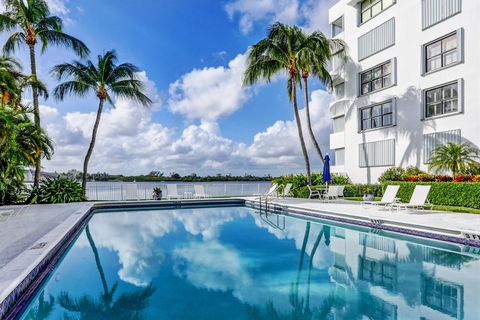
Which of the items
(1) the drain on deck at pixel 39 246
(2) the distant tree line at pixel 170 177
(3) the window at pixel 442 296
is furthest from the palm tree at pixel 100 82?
(3) the window at pixel 442 296

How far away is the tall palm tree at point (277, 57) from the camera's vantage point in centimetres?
1761

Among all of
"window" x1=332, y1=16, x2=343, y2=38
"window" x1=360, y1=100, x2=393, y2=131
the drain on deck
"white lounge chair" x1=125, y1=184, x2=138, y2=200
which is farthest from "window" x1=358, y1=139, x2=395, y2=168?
the drain on deck

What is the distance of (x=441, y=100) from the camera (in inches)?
563

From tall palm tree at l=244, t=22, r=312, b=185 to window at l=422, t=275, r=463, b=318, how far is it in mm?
12747

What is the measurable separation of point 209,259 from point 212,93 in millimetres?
13489

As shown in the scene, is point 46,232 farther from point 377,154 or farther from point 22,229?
point 377,154

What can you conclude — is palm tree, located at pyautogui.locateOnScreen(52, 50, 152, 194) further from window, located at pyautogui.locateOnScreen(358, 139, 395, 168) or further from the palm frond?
window, located at pyautogui.locateOnScreen(358, 139, 395, 168)

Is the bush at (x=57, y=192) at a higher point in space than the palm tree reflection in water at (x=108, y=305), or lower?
higher

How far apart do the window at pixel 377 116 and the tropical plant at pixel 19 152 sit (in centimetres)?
1621

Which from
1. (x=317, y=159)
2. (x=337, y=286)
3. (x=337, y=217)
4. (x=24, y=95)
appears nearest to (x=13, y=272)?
(x=337, y=286)

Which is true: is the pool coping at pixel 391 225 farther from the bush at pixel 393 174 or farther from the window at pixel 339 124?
the window at pixel 339 124

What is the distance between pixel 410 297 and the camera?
4.46 meters

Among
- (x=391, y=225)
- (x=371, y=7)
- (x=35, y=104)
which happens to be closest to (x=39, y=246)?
(x=391, y=225)

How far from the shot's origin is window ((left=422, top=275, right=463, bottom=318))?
4.05 metres
